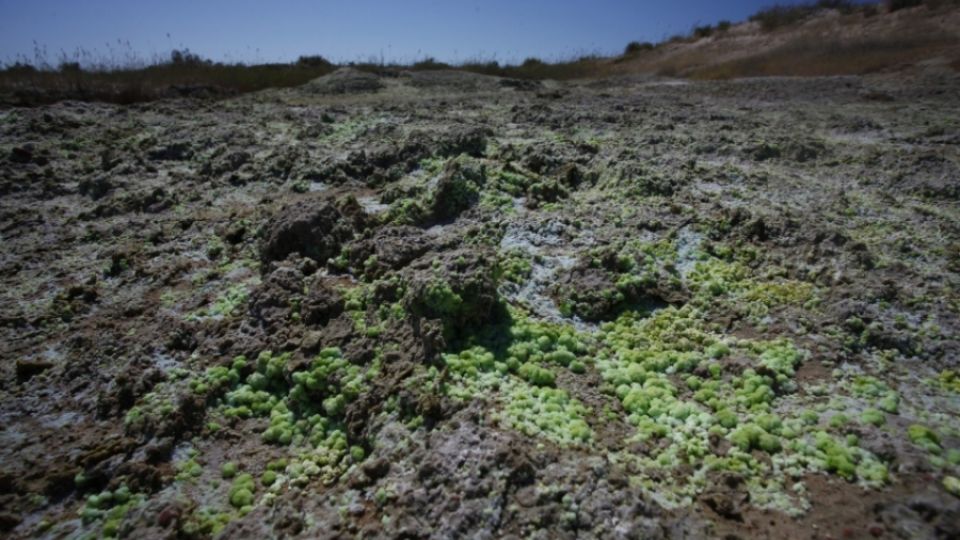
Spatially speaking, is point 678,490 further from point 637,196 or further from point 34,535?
point 637,196

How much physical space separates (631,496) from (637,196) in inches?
A: 206

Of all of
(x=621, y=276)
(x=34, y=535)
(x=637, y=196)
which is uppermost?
(x=637, y=196)

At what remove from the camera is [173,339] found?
5.27 meters

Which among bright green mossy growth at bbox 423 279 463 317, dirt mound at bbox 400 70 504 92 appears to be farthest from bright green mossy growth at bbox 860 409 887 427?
dirt mound at bbox 400 70 504 92

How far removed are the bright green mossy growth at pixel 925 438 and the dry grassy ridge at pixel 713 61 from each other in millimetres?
18358

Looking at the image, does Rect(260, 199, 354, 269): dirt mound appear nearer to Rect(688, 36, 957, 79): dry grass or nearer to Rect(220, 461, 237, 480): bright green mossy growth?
Rect(220, 461, 237, 480): bright green mossy growth

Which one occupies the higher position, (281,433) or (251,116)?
(251,116)

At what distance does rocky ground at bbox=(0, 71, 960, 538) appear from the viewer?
11.0 ft

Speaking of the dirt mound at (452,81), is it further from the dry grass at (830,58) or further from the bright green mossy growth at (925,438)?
the bright green mossy growth at (925,438)

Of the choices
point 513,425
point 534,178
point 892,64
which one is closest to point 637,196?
point 534,178

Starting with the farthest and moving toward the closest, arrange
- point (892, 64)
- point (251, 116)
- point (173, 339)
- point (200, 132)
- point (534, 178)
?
point (892, 64)
point (251, 116)
point (200, 132)
point (534, 178)
point (173, 339)

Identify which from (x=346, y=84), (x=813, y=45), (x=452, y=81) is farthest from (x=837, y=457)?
(x=813, y=45)

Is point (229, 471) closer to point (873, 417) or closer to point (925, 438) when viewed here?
point (873, 417)

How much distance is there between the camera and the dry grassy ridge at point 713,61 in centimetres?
1831
